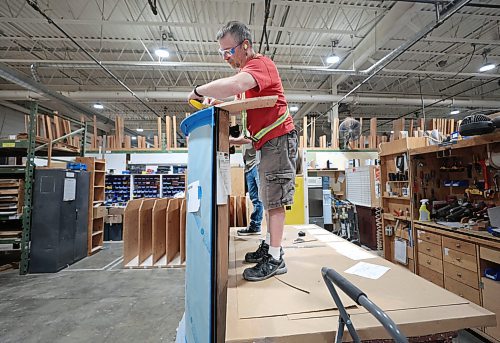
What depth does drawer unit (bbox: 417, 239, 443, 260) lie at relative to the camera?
2.81 metres

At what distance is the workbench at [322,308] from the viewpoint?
865mm

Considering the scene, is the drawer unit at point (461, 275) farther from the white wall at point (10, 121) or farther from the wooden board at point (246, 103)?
the white wall at point (10, 121)

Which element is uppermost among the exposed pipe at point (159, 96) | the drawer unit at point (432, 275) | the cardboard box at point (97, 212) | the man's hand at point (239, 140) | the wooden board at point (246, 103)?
the exposed pipe at point (159, 96)

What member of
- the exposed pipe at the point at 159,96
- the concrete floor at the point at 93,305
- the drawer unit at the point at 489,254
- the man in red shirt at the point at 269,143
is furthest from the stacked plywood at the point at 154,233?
the exposed pipe at the point at 159,96

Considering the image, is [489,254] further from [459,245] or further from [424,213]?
[424,213]

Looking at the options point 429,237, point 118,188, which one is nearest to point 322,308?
point 429,237

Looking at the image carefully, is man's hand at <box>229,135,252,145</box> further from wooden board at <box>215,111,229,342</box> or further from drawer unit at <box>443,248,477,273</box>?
drawer unit at <box>443,248,477,273</box>

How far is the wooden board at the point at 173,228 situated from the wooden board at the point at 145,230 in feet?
1.33

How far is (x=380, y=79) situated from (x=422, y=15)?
132 inches

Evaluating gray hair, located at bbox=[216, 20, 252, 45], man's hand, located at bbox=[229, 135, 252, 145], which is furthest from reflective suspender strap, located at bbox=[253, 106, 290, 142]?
gray hair, located at bbox=[216, 20, 252, 45]

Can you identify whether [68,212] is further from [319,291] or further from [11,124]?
[11,124]

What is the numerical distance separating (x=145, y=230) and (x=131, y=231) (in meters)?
0.23

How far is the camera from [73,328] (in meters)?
2.33

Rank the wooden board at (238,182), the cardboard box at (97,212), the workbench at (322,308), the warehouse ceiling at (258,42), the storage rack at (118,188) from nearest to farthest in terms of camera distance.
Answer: the workbench at (322,308) → the warehouse ceiling at (258,42) → the cardboard box at (97,212) → the wooden board at (238,182) → the storage rack at (118,188)
